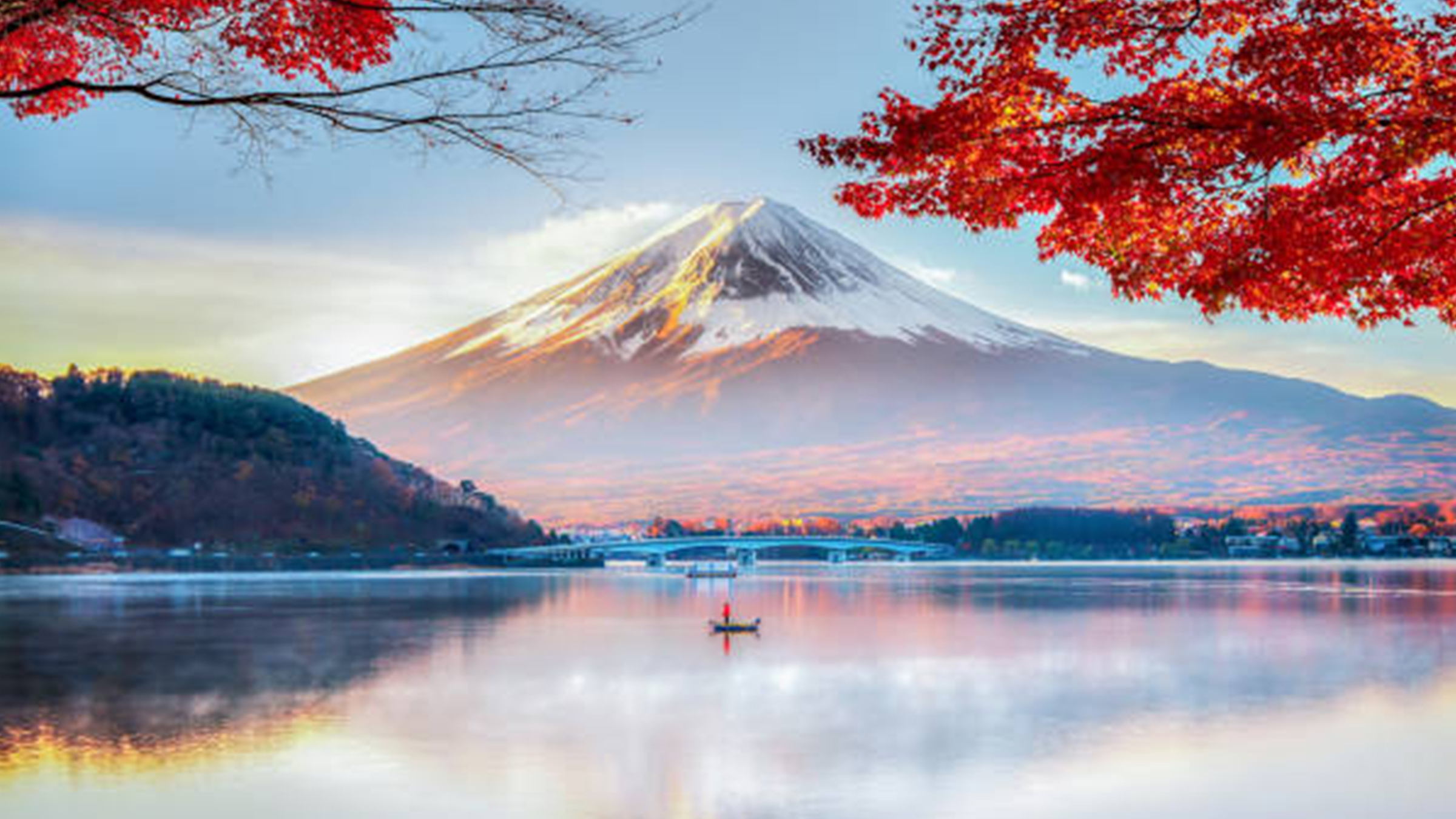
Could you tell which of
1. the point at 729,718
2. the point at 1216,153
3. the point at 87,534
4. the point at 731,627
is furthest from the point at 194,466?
the point at 1216,153

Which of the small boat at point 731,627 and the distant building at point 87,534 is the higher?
the distant building at point 87,534

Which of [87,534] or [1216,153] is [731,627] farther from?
[87,534]

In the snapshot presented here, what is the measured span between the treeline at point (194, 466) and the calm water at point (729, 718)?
282ft

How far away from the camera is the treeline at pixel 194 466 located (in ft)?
392

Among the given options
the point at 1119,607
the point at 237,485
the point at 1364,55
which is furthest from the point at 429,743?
the point at 237,485

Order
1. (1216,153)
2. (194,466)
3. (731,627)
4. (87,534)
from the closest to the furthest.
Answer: (1216,153)
(731,627)
(87,534)
(194,466)

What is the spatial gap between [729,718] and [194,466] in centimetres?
11447

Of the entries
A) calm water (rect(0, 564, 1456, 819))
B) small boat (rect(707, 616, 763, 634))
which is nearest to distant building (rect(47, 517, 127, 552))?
calm water (rect(0, 564, 1456, 819))

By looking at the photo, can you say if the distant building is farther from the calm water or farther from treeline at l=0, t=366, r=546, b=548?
the calm water

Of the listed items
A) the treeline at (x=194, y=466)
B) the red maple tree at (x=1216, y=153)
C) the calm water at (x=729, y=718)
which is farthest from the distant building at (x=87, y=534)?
the red maple tree at (x=1216, y=153)

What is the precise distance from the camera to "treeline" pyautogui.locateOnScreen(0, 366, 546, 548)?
119 meters

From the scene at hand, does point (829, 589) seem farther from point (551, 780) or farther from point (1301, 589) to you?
point (551, 780)

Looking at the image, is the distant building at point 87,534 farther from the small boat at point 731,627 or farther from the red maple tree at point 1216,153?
the red maple tree at point 1216,153

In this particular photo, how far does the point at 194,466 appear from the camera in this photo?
122 metres
